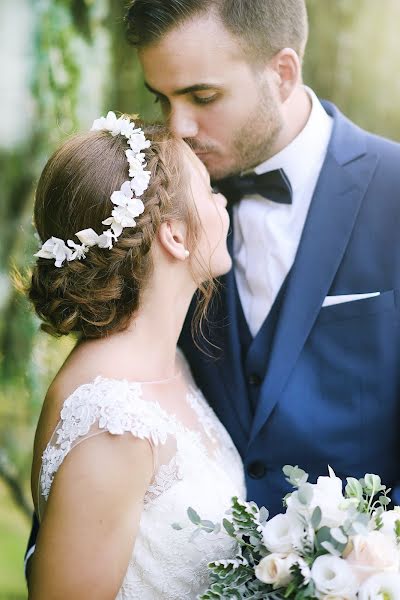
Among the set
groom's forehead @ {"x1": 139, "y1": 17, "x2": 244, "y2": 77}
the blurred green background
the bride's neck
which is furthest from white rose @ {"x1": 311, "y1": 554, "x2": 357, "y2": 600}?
the blurred green background

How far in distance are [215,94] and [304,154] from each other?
336 millimetres

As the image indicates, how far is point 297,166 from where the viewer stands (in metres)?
2.43

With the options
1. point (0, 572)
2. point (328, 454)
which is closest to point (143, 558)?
point (328, 454)

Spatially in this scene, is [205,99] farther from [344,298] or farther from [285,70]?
[344,298]

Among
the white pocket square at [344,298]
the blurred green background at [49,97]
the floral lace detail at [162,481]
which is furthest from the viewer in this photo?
the blurred green background at [49,97]

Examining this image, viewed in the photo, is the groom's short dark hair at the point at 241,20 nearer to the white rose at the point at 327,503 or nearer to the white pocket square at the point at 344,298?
the white pocket square at the point at 344,298

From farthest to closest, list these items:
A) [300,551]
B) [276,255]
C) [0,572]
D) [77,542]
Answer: [0,572] → [276,255] → [77,542] → [300,551]

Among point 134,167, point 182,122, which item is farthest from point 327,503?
point 182,122

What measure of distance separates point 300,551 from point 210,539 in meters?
0.42

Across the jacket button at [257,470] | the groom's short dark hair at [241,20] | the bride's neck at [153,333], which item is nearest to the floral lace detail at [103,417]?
the bride's neck at [153,333]

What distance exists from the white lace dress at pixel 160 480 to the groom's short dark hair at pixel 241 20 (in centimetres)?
108

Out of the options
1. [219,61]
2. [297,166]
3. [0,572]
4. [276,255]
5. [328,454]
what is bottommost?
[0,572]

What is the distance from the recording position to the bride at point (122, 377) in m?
1.73

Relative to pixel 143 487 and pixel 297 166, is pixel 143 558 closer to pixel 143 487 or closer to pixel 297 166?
pixel 143 487
